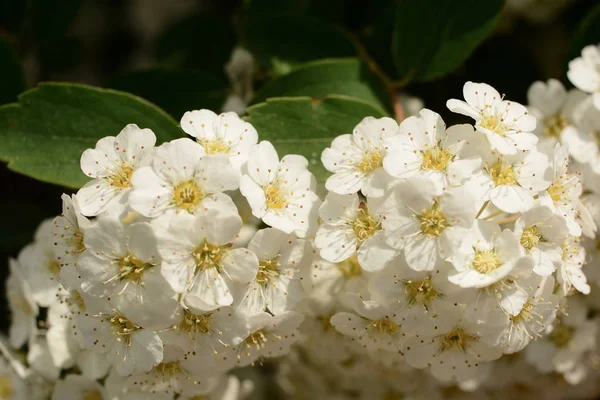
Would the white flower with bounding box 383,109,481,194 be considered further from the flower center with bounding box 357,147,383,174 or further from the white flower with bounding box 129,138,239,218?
the white flower with bounding box 129,138,239,218

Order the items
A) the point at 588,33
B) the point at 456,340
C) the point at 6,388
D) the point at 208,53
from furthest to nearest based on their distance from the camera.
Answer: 1. the point at 208,53
2. the point at 588,33
3. the point at 6,388
4. the point at 456,340

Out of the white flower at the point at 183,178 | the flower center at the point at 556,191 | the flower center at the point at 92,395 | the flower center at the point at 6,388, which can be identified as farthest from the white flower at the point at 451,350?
the flower center at the point at 6,388

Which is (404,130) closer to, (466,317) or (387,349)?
(466,317)

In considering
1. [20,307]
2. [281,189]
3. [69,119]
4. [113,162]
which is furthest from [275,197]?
[20,307]

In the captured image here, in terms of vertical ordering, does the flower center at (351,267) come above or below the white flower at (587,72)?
below

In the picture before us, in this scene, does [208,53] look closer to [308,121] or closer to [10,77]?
[10,77]

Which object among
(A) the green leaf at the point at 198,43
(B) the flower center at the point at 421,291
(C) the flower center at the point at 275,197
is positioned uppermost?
(C) the flower center at the point at 275,197

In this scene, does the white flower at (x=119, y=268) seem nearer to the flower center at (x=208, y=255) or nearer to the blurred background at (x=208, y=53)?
the flower center at (x=208, y=255)
